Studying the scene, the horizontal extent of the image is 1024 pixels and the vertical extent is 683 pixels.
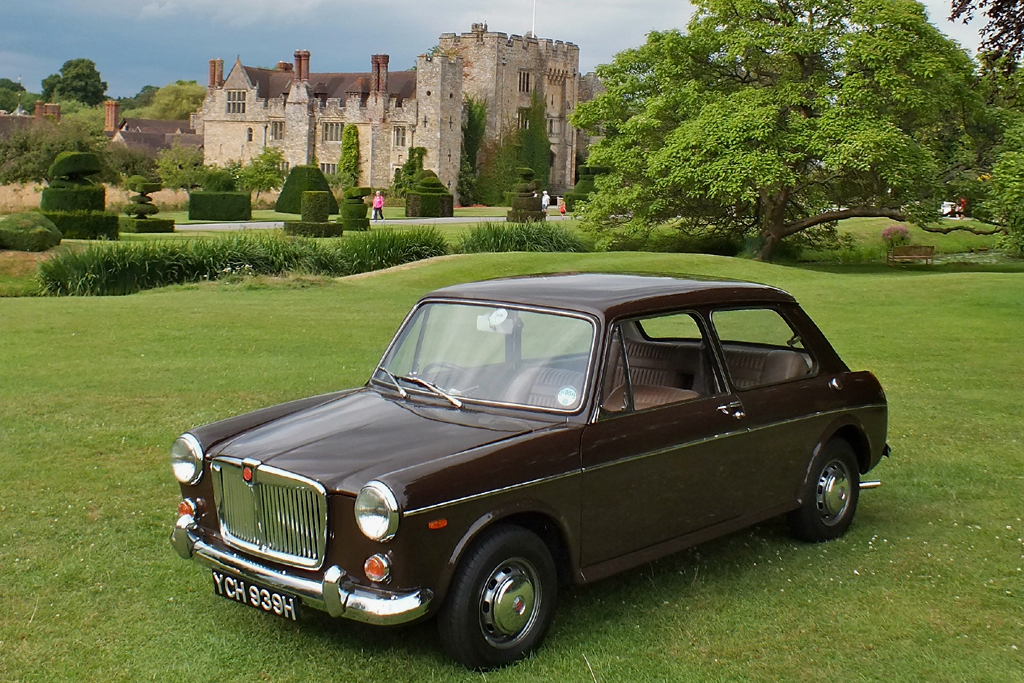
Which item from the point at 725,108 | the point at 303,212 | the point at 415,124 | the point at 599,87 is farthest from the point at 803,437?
the point at 599,87

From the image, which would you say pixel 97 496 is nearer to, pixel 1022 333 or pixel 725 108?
pixel 1022 333

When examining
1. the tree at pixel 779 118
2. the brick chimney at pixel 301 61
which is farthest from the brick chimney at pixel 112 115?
the tree at pixel 779 118

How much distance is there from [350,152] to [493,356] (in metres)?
75.1

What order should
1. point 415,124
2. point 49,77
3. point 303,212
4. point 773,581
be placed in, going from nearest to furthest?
point 773,581 → point 303,212 → point 415,124 → point 49,77

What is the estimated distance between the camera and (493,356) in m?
5.59

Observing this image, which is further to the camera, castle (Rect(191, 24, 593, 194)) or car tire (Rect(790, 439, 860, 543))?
castle (Rect(191, 24, 593, 194))

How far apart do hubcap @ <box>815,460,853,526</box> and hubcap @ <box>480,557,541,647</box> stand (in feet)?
8.13

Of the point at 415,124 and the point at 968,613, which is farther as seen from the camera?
the point at 415,124

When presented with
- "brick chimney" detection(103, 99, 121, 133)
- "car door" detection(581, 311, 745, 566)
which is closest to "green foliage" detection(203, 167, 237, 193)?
"car door" detection(581, 311, 745, 566)

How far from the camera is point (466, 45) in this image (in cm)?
8094

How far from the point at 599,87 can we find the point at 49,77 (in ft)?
306

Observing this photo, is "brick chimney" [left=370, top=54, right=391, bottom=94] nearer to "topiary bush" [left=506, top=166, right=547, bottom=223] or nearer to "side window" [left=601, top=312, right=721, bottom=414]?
"topiary bush" [left=506, top=166, right=547, bottom=223]

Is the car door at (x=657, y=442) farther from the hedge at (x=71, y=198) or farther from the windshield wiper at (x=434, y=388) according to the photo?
the hedge at (x=71, y=198)

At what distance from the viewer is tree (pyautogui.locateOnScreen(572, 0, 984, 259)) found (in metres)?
31.3
